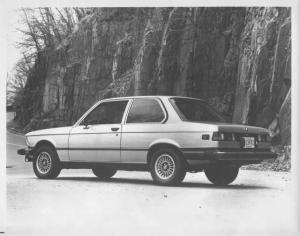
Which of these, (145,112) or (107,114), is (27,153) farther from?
(145,112)

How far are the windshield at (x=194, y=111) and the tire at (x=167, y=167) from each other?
638 millimetres

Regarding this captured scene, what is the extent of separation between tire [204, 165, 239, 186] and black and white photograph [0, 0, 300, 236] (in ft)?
0.06

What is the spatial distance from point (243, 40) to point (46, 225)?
15.4ft

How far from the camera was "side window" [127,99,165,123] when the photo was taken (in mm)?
9023

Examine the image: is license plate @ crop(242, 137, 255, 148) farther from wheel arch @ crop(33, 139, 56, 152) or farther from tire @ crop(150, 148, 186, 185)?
wheel arch @ crop(33, 139, 56, 152)

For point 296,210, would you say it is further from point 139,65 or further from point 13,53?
point 13,53

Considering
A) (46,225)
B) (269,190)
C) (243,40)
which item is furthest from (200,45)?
(46,225)

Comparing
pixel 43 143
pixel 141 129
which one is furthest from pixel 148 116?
pixel 43 143

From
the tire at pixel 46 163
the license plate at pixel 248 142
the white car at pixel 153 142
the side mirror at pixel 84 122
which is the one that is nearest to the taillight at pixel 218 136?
the white car at pixel 153 142

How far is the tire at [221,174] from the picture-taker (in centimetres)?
913

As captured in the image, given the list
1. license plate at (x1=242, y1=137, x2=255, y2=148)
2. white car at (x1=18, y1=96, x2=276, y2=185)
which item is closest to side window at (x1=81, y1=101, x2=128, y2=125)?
white car at (x1=18, y1=96, x2=276, y2=185)

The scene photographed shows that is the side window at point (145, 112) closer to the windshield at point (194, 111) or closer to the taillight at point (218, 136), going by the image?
the windshield at point (194, 111)

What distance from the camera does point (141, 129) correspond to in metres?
9.02

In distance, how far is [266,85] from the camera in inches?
384
